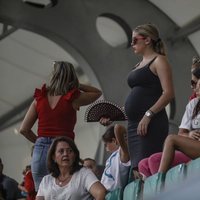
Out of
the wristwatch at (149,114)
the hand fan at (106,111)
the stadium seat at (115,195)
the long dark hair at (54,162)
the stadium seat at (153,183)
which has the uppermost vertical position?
the hand fan at (106,111)

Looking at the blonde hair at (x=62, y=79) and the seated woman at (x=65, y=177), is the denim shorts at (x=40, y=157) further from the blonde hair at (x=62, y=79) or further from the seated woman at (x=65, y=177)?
the blonde hair at (x=62, y=79)

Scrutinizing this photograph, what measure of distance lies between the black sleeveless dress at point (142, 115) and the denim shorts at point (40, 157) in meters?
0.57

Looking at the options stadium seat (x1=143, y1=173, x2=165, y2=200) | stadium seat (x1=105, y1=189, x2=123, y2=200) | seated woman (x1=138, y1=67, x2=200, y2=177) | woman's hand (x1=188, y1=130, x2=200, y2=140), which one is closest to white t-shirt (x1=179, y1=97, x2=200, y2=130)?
seated woman (x1=138, y1=67, x2=200, y2=177)

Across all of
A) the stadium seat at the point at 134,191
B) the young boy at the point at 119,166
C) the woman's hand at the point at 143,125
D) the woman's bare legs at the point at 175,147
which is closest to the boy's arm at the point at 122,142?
the young boy at the point at 119,166

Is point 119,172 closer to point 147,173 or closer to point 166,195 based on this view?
point 147,173

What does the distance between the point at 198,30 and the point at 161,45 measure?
9607mm

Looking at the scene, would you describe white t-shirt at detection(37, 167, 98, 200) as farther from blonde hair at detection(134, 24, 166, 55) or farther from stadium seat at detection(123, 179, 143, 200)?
blonde hair at detection(134, 24, 166, 55)

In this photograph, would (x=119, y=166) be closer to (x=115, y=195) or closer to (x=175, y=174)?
(x=115, y=195)

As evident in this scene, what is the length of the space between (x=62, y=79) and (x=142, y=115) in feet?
2.10

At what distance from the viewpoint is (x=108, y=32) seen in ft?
47.4

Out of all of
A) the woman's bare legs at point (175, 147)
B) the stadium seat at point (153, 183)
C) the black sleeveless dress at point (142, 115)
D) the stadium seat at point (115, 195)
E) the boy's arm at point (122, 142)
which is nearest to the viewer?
the stadium seat at point (153, 183)

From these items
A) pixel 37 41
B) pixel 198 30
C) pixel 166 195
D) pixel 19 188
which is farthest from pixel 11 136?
pixel 166 195

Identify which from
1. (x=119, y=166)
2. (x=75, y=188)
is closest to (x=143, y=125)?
(x=75, y=188)

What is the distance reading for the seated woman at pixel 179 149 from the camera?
3.74 metres
